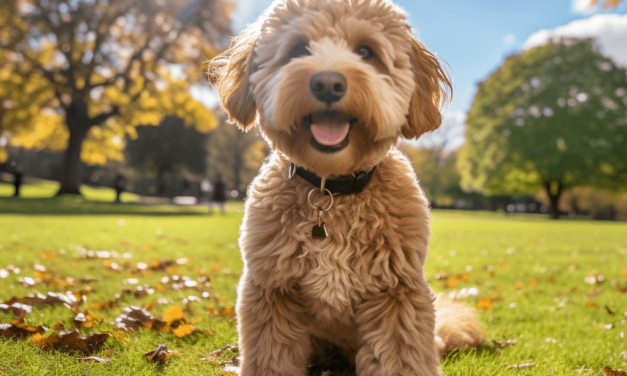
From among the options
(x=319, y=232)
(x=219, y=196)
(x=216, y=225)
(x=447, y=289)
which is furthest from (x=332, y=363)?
(x=219, y=196)

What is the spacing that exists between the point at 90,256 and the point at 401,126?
527 centimetres

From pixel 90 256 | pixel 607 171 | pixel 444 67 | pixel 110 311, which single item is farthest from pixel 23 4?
pixel 607 171

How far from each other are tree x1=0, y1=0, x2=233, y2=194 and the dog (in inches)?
808

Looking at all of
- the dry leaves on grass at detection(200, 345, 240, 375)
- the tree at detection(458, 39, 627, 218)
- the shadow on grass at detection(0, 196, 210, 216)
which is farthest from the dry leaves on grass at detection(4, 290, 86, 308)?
the tree at detection(458, 39, 627, 218)

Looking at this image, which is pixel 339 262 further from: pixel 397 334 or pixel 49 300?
pixel 49 300

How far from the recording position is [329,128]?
2.04 m

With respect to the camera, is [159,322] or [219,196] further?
[219,196]

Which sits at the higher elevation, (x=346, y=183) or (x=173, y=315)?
(x=346, y=183)

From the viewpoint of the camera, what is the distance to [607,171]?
1083 inches

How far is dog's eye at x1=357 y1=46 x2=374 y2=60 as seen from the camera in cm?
210

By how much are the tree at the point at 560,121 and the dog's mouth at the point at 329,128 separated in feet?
92.0

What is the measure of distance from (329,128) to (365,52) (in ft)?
1.33

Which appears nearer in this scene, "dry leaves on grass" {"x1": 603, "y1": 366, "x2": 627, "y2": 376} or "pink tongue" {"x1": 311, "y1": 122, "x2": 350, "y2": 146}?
"pink tongue" {"x1": 311, "y1": 122, "x2": 350, "y2": 146}

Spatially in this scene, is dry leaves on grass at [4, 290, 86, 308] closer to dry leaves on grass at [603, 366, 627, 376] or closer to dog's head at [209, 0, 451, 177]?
dog's head at [209, 0, 451, 177]
